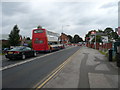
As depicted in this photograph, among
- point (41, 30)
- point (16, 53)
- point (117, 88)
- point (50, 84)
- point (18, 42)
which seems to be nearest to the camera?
point (117, 88)

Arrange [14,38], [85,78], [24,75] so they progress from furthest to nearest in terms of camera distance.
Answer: [14,38] < [24,75] < [85,78]

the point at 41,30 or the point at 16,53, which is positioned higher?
the point at 41,30

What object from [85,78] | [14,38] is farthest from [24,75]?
[14,38]

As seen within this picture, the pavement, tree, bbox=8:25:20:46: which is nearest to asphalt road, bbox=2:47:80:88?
the pavement

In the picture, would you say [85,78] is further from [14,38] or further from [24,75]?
[14,38]

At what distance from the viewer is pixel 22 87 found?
509cm

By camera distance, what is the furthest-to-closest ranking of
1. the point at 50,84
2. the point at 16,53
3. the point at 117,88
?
the point at 16,53 < the point at 50,84 < the point at 117,88

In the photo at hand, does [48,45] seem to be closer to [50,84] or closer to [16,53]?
[16,53]

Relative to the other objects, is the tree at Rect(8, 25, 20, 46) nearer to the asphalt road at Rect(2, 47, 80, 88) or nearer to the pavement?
the asphalt road at Rect(2, 47, 80, 88)

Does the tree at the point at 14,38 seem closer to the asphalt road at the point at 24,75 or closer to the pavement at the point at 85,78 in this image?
the asphalt road at the point at 24,75

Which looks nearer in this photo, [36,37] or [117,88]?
[117,88]

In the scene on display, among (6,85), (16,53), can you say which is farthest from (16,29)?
(6,85)

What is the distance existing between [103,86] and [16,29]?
146 feet

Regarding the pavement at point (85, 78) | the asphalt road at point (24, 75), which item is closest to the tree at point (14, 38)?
the asphalt road at point (24, 75)
